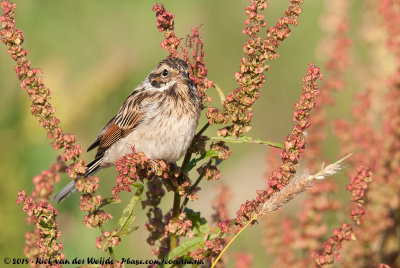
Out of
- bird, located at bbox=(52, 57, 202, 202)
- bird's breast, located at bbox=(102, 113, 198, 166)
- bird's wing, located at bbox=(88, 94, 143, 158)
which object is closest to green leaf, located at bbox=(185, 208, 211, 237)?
bird's breast, located at bbox=(102, 113, 198, 166)

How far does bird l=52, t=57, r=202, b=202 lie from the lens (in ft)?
15.0

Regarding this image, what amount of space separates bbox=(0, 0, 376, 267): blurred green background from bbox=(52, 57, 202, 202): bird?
530mm

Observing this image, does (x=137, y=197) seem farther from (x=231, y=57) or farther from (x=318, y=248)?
(x=231, y=57)

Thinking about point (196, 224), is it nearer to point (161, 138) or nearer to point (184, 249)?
point (184, 249)

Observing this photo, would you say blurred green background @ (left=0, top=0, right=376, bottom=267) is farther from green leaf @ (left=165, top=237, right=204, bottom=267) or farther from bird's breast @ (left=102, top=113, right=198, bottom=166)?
green leaf @ (left=165, top=237, right=204, bottom=267)

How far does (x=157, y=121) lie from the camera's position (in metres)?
4.92

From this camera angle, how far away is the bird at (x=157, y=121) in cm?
457

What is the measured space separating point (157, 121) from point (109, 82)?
1502 mm

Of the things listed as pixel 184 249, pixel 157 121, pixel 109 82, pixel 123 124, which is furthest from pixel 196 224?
pixel 109 82

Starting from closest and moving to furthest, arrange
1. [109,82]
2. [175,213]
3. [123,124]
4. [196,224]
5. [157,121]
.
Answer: [175,213] < [196,224] < [157,121] < [123,124] < [109,82]

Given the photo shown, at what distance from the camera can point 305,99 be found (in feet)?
10.2

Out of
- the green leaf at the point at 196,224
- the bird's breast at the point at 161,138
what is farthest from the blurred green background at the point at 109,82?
the green leaf at the point at 196,224

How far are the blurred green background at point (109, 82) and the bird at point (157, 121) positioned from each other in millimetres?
530

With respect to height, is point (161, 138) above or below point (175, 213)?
above
